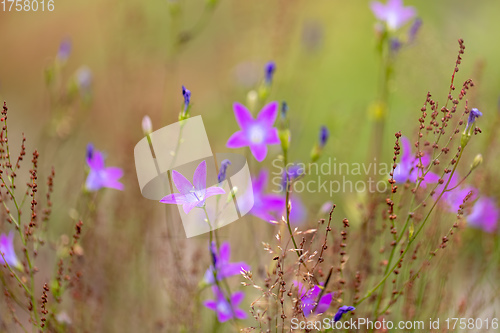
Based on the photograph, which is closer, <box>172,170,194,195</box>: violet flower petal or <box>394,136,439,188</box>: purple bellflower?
<box>172,170,194,195</box>: violet flower petal

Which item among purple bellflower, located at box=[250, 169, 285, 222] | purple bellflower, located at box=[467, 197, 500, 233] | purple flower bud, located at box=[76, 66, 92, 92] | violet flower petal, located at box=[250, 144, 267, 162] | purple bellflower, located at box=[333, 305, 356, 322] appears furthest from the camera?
purple flower bud, located at box=[76, 66, 92, 92]

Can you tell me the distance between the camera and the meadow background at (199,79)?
2.14m

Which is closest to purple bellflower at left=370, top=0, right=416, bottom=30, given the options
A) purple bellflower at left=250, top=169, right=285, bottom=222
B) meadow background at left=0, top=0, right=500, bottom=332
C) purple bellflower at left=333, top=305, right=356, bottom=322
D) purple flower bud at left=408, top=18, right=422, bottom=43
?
purple flower bud at left=408, top=18, right=422, bottom=43

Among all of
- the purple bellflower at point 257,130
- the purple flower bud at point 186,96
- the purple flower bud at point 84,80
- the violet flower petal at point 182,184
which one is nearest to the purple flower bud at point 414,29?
the purple bellflower at point 257,130

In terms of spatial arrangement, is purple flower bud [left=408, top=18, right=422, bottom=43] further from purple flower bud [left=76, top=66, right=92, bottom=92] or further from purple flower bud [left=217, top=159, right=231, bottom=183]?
purple flower bud [left=76, top=66, right=92, bottom=92]

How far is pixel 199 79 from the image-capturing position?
13.7ft

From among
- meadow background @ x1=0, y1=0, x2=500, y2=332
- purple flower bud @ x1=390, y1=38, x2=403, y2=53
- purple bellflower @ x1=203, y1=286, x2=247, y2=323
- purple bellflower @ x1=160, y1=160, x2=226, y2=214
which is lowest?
purple bellflower @ x1=203, y1=286, x2=247, y2=323

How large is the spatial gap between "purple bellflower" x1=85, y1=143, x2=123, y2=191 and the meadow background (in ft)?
1.16

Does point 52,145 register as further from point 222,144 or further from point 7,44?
point 7,44

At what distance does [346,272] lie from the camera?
1.49 metres

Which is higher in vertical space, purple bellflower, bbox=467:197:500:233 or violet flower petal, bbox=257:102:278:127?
violet flower petal, bbox=257:102:278:127

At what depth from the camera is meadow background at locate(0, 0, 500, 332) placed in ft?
7.02

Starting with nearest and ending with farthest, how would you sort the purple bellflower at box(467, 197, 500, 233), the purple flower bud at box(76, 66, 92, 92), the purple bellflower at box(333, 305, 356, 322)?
the purple bellflower at box(333, 305, 356, 322)
the purple bellflower at box(467, 197, 500, 233)
the purple flower bud at box(76, 66, 92, 92)

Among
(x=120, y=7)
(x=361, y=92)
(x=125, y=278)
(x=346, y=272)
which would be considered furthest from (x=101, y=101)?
(x=346, y=272)
